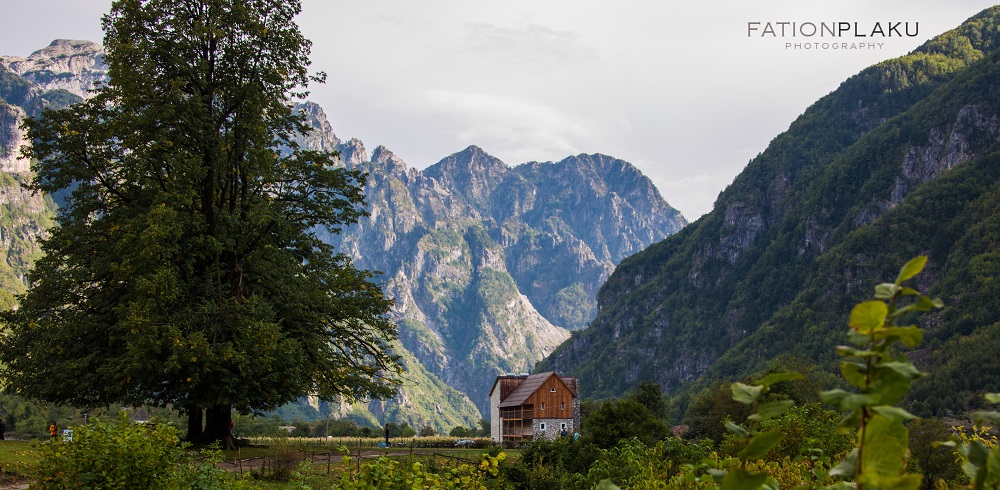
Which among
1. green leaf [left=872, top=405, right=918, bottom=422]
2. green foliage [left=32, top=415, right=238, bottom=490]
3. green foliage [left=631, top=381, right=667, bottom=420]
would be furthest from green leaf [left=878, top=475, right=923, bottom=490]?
green foliage [left=631, top=381, right=667, bottom=420]

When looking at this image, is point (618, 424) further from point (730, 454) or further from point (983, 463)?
point (983, 463)

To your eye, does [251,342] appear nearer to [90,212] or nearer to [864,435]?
[90,212]

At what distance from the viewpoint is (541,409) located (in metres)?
83.1

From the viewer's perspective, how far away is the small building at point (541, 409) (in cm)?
8281

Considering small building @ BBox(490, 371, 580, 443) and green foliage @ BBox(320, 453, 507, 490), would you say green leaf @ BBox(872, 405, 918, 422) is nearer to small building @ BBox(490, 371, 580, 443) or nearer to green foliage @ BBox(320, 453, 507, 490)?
green foliage @ BBox(320, 453, 507, 490)

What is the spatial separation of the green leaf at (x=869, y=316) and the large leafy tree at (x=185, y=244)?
25.4 m

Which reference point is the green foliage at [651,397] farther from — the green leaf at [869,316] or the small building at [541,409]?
the green leaf at [869,316]

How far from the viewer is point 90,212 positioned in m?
31.9

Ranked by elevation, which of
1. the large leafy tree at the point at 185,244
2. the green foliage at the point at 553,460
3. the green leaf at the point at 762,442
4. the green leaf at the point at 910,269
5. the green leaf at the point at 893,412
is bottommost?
the green foliage at the point at 553,460

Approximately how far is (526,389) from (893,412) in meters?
86.6

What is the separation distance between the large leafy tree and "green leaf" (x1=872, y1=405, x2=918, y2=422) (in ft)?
83.3

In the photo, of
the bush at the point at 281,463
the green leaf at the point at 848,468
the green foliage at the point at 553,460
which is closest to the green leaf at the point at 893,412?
the green leaf at the point at 848,468

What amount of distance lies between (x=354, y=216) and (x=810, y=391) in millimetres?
42180

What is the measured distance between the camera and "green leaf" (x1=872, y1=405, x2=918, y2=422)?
7.10 feet
